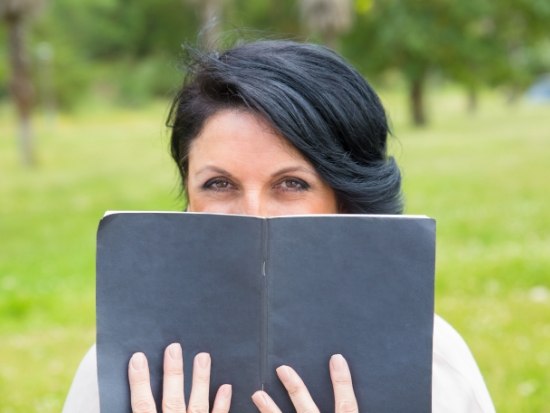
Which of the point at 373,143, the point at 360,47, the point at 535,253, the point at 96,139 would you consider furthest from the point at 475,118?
the point at 373,143

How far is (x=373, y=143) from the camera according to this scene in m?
1.83

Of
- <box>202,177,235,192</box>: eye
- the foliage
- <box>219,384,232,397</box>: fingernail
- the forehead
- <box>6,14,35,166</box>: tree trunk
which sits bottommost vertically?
<box>219,384,232,397</box>: fingernail

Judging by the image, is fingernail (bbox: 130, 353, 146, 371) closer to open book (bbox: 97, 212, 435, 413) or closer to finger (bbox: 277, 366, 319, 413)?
open book (bbox: 97, 212, 435, 413)

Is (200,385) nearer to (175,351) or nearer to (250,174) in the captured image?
(175,351)

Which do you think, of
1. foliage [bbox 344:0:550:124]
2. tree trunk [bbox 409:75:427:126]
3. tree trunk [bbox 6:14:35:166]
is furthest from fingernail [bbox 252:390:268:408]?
tree trunk [bbox 409:75:427:126]

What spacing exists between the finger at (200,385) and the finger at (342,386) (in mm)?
203

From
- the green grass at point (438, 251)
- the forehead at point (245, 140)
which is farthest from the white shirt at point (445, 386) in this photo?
the green grass at point (438, 251)

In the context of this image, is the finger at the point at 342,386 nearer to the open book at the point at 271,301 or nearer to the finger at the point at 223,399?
the open book at the point at 271,301

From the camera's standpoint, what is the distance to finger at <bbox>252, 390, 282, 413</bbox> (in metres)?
1.34

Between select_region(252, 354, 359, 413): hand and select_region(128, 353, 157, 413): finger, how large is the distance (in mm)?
169

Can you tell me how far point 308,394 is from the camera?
1.36 m

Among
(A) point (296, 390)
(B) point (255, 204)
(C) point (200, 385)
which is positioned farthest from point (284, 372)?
(B) point (255, 204)

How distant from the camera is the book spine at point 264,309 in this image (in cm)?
132

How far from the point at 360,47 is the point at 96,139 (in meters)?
9.43
